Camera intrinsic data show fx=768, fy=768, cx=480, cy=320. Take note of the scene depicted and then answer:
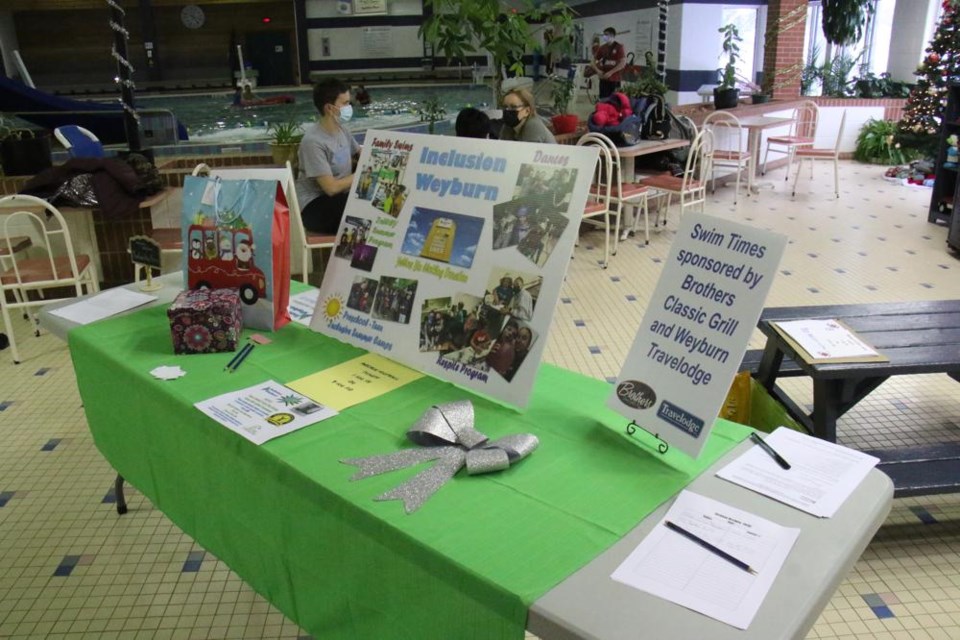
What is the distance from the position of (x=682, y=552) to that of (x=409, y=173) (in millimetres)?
1179

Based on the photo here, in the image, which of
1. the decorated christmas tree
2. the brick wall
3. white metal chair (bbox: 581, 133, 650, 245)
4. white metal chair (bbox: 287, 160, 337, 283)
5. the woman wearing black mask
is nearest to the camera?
white metal chair (bbox: 287, 160, 337, 283)

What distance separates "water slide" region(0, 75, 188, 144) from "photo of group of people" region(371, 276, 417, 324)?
700 cm

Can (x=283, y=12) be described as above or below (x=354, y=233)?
above

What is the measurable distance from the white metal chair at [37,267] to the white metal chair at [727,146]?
17.6 ft

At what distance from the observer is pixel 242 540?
179 cm

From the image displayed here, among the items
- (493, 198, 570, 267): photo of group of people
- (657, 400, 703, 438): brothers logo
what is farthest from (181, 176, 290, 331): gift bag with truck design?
(657, 400, 703, 438): brothers logo

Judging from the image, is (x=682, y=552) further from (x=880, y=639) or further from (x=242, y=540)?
(x=880, y=639)

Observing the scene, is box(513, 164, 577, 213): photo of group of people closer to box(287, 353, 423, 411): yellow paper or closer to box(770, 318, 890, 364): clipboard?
box(287, 353, 423, 411): yellow paper

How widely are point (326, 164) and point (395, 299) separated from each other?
269 centimetres

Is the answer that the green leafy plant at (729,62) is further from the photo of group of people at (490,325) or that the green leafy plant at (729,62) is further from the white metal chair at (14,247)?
the photo of group of people at (490,325)

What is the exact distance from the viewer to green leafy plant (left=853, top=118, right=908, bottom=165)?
29.8 ft

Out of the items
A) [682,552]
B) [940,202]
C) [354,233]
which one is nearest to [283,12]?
[940,202]

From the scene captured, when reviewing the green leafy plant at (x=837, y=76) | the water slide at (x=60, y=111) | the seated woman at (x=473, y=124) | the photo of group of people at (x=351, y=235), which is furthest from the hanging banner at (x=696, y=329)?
the green leafy plant at (x=837, y=76)

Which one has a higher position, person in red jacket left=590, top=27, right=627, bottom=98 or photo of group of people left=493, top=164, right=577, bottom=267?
person in red jacket left=590, top=27, right=627, bottom=98
